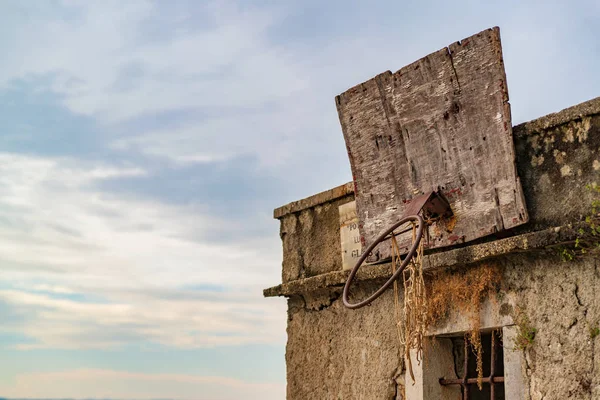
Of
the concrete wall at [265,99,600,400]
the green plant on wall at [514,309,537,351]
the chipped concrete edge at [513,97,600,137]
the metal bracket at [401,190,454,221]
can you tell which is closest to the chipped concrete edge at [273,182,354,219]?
the concrete wall at [265,99,600,400]

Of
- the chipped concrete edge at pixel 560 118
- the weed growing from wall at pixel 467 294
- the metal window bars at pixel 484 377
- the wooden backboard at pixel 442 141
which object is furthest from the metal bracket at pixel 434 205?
the metal window bars at pixel 484 377

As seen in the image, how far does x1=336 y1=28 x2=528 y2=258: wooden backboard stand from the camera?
467 centimetres

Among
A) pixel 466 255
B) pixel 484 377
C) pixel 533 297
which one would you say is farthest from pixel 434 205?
pixel 484 377

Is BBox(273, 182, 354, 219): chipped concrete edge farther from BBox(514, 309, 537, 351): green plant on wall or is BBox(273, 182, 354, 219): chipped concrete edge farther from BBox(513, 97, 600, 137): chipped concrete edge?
BBox(514, 309, 537, 351): green plant on wall

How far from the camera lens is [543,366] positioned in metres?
4.21

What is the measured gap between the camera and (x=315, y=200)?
6.19m

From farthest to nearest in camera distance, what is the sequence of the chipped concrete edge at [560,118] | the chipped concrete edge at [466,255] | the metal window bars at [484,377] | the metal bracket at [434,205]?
the metal bracket at [434,205], the metal window bars at [484,377], the chipped concrete edge at [560,118], the chipped concrete edge at [466,255]

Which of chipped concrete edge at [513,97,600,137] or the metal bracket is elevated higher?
chipped concrete edge at [513,97,600,137]

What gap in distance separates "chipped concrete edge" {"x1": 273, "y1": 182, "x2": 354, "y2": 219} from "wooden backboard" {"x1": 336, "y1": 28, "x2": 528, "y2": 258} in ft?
0.95

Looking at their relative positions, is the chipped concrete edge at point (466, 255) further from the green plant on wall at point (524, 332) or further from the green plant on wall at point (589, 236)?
the green plant on wall at point (524, 332)

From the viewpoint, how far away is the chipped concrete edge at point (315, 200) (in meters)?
5.89

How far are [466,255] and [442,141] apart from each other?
0.86 meters

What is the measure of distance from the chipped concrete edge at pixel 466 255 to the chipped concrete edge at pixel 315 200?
2.32 ft

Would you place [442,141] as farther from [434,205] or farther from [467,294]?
[467,294]
